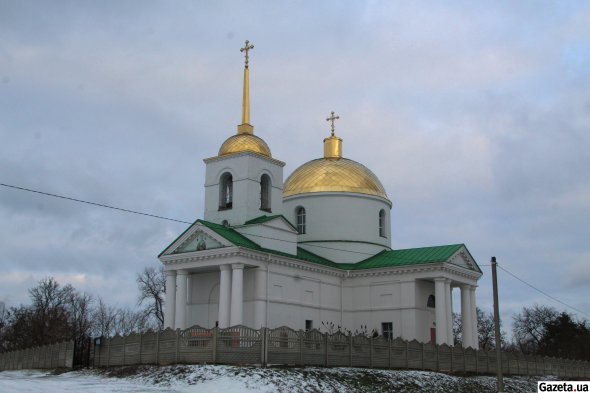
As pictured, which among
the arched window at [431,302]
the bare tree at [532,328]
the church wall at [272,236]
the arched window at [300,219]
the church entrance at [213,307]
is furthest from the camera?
the bare tree at [532,328]

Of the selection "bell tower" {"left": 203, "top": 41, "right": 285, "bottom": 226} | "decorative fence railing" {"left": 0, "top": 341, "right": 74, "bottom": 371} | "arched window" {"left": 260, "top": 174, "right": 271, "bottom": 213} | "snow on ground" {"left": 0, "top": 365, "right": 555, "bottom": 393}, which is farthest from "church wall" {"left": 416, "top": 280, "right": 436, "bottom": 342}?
"decorative fence railing" {"left": 0, "top": 341, "right": 74, "bottom": 371}

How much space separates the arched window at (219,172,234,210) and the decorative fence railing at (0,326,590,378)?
12.8 meters

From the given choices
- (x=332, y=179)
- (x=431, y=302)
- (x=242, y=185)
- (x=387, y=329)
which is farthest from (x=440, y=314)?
(x=242, y=185)

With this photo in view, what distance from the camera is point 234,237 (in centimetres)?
3856

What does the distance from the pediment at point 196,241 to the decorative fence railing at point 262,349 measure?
846 centimetres

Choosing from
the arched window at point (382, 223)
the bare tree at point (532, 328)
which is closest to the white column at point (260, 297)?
the arched window at point (382, 223)

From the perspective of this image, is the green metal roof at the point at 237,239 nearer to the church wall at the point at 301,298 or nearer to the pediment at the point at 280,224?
the church wall at the point at 301,298

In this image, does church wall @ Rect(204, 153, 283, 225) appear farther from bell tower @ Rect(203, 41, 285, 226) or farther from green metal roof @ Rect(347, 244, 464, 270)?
green metal roof @ Rect(347, 244, 464, 270)

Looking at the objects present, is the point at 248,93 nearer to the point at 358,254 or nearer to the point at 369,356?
the point at 358,254

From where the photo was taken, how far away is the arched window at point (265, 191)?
4284 centimetres

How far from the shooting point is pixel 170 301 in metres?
40.2

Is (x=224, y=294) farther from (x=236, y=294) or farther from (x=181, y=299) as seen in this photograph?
(x=181, y=299)

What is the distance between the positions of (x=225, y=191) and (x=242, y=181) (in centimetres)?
199

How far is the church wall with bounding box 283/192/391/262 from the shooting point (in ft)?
154
